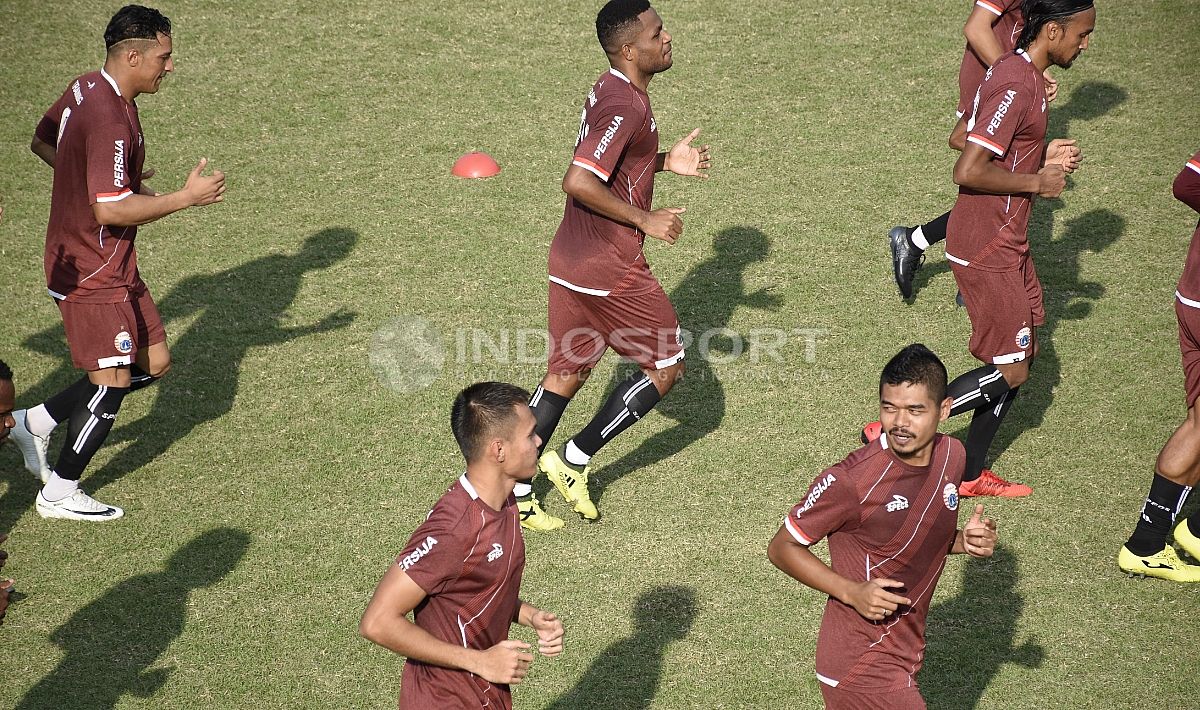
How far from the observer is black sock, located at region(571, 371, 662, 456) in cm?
669

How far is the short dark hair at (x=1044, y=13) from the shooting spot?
242 inches

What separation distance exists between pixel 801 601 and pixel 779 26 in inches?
296

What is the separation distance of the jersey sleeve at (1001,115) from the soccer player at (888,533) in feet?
7.59

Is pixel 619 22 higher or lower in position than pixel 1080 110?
higher

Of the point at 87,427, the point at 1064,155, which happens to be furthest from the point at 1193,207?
the point at 87,427

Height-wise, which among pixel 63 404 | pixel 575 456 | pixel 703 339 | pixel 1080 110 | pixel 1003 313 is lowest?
pixel 703 339

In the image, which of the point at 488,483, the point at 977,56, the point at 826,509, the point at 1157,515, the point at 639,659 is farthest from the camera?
the point at 977,56

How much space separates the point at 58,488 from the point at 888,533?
487cm

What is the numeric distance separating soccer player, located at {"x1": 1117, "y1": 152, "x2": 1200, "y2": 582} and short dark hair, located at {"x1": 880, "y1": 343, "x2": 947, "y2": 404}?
7.89ft

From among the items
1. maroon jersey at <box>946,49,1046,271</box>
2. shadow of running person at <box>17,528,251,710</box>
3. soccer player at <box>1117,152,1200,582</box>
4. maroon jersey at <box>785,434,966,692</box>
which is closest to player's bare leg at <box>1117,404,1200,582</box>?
soccer player at <box>1117,152,1200,582</box>

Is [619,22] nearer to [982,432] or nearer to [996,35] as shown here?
[982,432]

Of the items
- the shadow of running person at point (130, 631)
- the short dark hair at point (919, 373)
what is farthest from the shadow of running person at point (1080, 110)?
the shadow of running person at point (130, 631)

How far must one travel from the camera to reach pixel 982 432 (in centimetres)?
676

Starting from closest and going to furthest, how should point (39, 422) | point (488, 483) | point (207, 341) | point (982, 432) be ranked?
point (488, 483) → point (982, 432) → point (39, 422) → point (207, 341)
